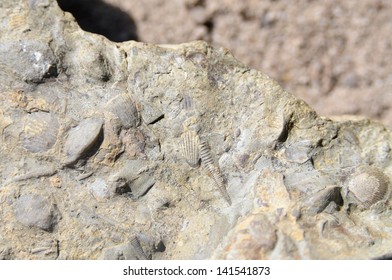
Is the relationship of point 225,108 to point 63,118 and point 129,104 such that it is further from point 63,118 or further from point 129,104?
point 63,118

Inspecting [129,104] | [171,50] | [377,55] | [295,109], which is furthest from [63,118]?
[377,55]

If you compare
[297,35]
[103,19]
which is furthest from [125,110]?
[297,35]

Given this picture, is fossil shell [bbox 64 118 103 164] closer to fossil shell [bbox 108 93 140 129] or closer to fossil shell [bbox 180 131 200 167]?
fossil shell [bbox 108 93 140 129]

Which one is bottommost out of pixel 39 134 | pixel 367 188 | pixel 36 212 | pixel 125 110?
pixel 36 212

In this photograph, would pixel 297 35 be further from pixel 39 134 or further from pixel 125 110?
pixel 39 134

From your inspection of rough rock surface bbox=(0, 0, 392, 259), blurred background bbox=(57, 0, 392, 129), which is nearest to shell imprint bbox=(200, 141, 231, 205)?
rough rock surface bbox=(0, 0, 392, 259)

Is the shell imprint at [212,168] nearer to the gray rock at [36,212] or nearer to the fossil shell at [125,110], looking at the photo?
the fossil shell at [125,110]
